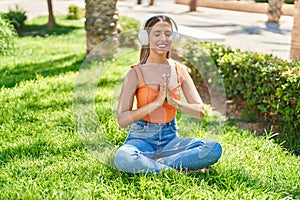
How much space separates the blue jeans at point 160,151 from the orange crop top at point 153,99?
0.15 feet

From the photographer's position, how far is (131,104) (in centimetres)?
290

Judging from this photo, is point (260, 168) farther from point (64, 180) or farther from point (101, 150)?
point (64, 180)

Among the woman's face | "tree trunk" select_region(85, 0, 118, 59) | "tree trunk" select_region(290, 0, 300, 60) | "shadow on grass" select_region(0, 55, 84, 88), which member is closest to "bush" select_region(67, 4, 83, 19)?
"shadow on grass" select_region(0, 55, 84, 88)

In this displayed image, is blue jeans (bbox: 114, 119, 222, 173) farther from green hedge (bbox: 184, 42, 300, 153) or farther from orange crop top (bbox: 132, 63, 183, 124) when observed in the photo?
green hedge (bbox: 184, 42, 300, 153)

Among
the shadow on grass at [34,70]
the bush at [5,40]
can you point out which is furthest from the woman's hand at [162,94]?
the bush at [5,40]

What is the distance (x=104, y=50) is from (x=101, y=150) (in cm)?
78

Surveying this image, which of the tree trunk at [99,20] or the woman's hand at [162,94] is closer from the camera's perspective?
the woman's hand at [162,94]

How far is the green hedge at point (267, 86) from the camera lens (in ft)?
12.9

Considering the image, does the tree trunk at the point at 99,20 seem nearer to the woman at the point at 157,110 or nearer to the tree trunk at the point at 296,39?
the tree trunk at the point at 296,39

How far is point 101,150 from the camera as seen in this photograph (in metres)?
3.11

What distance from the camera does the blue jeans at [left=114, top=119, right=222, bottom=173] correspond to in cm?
283

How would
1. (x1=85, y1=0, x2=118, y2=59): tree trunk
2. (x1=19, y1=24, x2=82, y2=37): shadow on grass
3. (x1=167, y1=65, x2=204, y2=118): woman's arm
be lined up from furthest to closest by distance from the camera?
(x1=19, y1=24, x2=82, y2=37): shadow on grass → (x1=85, y1=0, x2=118, y2=59): tree trunk → (x1=167, y1=65, x2=204, y2=118): woman's arm

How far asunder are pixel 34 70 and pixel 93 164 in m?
3.59

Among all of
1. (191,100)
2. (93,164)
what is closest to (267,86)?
(191,100)
